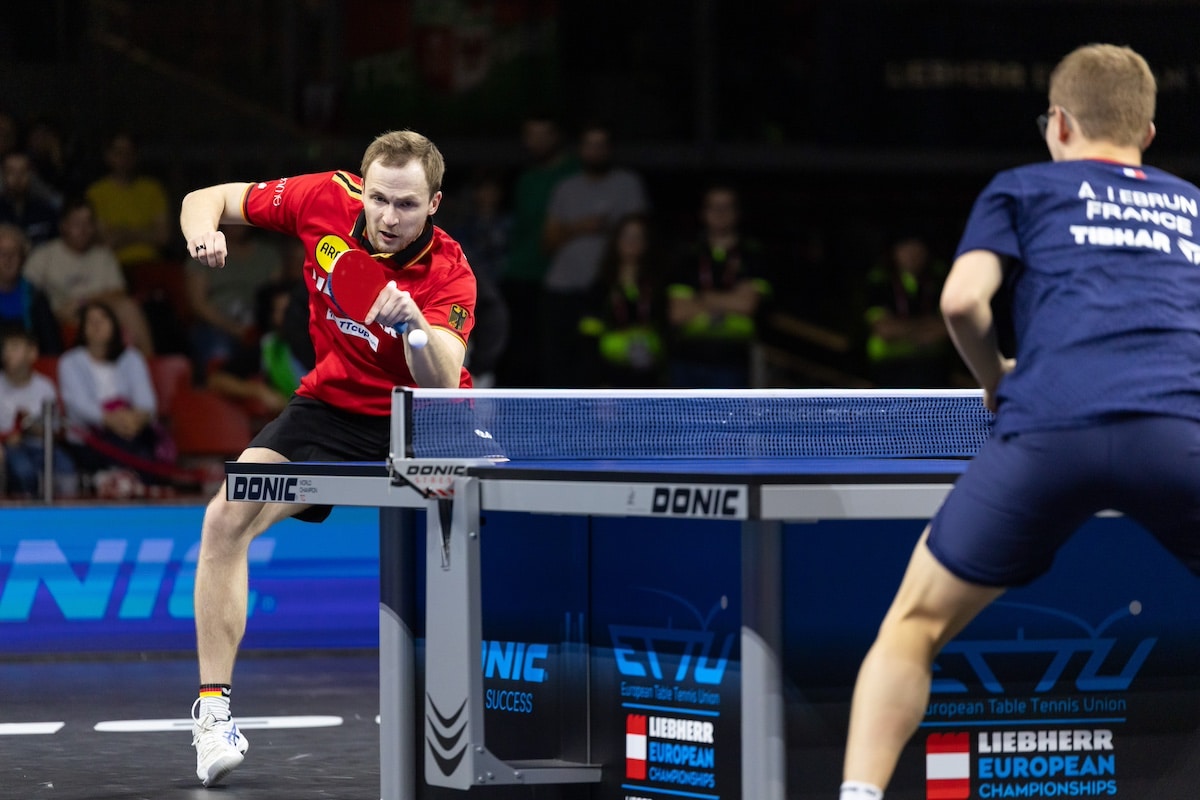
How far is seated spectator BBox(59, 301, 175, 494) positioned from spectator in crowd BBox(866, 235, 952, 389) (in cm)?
437

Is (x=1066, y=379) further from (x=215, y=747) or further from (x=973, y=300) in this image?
(x=215, y=747)

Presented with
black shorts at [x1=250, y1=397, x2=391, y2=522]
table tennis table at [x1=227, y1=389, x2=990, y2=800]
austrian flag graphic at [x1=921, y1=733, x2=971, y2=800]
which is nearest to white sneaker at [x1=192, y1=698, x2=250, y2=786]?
black shorts at [x1=250, y1=397, x2=391, y2=522]

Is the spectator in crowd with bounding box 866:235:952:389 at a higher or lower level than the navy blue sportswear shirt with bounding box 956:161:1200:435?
higher

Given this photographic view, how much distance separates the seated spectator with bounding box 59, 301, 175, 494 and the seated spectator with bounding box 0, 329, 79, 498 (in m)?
0.15

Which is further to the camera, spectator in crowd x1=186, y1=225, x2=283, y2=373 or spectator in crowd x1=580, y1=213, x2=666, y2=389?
spectator in crowd x1=186, y1=225, x2=283, y2=373

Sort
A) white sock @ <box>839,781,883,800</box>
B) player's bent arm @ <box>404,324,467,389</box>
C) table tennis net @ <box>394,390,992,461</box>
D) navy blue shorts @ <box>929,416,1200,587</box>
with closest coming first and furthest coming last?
navy blue shorts @ <box>929,416,1200,587</box> → white sock @ <box>839,781,883,800</box> → table tennis net @ <box>394,390,992,461</box> → player's bent arm @ <box>404,324,467,389</box>

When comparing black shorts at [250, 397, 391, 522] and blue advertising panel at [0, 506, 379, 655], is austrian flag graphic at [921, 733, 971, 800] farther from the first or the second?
blue advertising panel at [0, 506, 379, 655]

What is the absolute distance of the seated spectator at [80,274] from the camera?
35.3 ft

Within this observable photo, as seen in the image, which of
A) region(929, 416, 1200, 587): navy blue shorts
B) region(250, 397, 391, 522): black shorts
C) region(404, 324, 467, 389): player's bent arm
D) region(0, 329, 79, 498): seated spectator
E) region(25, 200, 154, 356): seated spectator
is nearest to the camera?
region(929, 416, 1200, 587): navy blue shorts

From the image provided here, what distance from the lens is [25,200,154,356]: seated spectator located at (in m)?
10.8

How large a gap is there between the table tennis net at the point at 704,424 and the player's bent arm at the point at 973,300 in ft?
3.90

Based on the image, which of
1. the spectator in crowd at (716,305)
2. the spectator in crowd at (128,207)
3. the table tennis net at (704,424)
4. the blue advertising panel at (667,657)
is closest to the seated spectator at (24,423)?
the spectator in crowd at (128,207)

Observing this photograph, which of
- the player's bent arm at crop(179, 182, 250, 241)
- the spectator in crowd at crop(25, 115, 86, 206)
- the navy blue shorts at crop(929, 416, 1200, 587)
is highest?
the spectator in crowd at crop(25, 115, 86, 206)

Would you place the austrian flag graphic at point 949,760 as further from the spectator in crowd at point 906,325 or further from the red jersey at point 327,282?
the spectator in crowd at point 906,325
